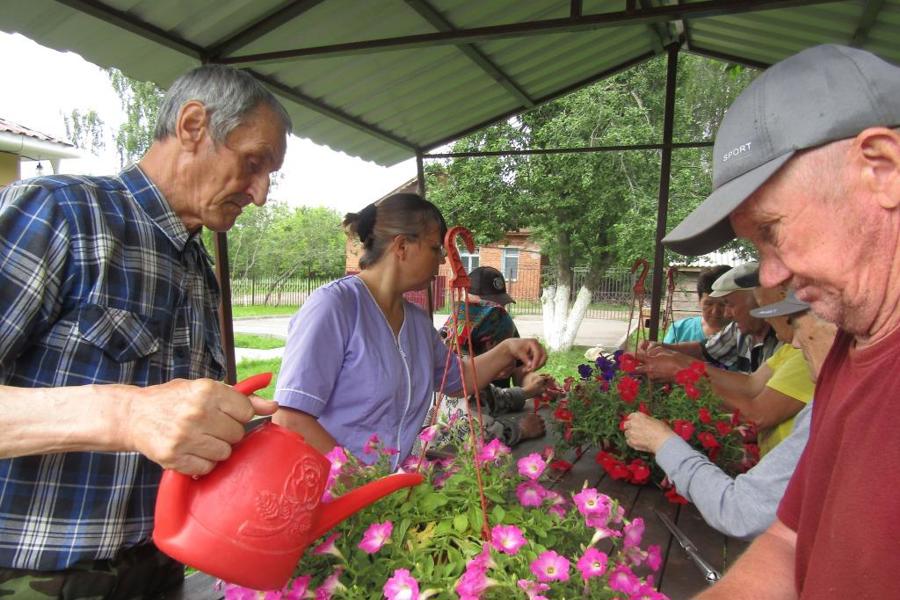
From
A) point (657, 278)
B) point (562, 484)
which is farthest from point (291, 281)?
point (562, 484)

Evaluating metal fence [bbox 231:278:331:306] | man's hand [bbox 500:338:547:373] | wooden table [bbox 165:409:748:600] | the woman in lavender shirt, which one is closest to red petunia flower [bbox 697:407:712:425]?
wooden table [bbox 165:409:748:600]

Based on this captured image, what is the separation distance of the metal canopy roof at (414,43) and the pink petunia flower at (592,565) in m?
2.72

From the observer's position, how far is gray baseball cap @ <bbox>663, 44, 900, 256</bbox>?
719mm

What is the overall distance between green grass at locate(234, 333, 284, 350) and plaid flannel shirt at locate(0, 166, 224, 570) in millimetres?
10216

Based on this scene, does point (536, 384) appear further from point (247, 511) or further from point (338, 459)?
point (247, 511)

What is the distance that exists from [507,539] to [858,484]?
48cm

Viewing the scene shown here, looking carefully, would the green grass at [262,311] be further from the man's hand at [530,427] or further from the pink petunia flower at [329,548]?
the pink petunia flower at [329,548]

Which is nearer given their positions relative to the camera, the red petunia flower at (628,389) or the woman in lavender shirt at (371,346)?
the woman in lavender shirt at (371,346)

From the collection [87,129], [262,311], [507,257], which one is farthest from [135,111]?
[507,257]

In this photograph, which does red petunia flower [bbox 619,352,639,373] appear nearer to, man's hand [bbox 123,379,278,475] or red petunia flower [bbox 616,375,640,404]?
red petunia flower [bbox 616,375,640,404]

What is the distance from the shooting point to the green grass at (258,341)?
36.7 feet

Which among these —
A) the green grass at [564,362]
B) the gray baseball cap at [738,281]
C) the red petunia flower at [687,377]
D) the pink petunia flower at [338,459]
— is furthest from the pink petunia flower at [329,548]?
the green grass at [564,362]

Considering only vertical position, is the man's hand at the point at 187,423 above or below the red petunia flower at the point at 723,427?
above

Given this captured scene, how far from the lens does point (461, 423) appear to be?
148 centimetres
